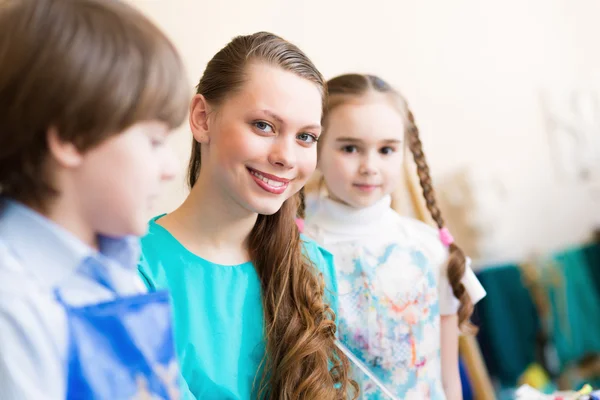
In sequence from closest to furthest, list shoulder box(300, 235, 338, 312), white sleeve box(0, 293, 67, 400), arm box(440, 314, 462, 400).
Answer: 1. white sleeve box(0, 293, 67, 400)
2. shoulder box(300, 235, 338, 312)
3. arm box(440, 314, 462, 400)

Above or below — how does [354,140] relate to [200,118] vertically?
below

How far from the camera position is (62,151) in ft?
1.78

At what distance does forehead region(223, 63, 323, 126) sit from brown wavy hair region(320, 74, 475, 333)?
0.18 m

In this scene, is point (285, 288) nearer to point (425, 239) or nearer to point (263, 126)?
point (263, 126)

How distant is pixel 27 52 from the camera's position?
20.7 inches

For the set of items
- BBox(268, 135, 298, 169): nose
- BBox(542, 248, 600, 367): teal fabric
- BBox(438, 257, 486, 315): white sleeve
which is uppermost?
BBox(268, 135, 298, 169): nose

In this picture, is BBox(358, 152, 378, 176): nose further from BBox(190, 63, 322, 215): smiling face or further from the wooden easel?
the wooden easel

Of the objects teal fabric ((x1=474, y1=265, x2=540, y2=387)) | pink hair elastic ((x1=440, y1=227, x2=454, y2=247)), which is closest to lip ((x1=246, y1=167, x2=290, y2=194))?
pink hair elastic ((x1=440, y1=227, x2=454, y2=247))

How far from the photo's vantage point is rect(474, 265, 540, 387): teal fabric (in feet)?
6.68

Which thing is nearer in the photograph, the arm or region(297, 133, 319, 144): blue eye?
region(297, 133, 319, 144): blue eye

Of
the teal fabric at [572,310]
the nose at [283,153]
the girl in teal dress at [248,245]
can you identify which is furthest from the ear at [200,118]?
the teal fabric at [572,310]

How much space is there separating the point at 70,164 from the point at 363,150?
2.13 ft

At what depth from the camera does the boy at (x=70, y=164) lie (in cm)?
53

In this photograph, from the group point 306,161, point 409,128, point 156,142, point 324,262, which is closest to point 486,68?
point 409,128
